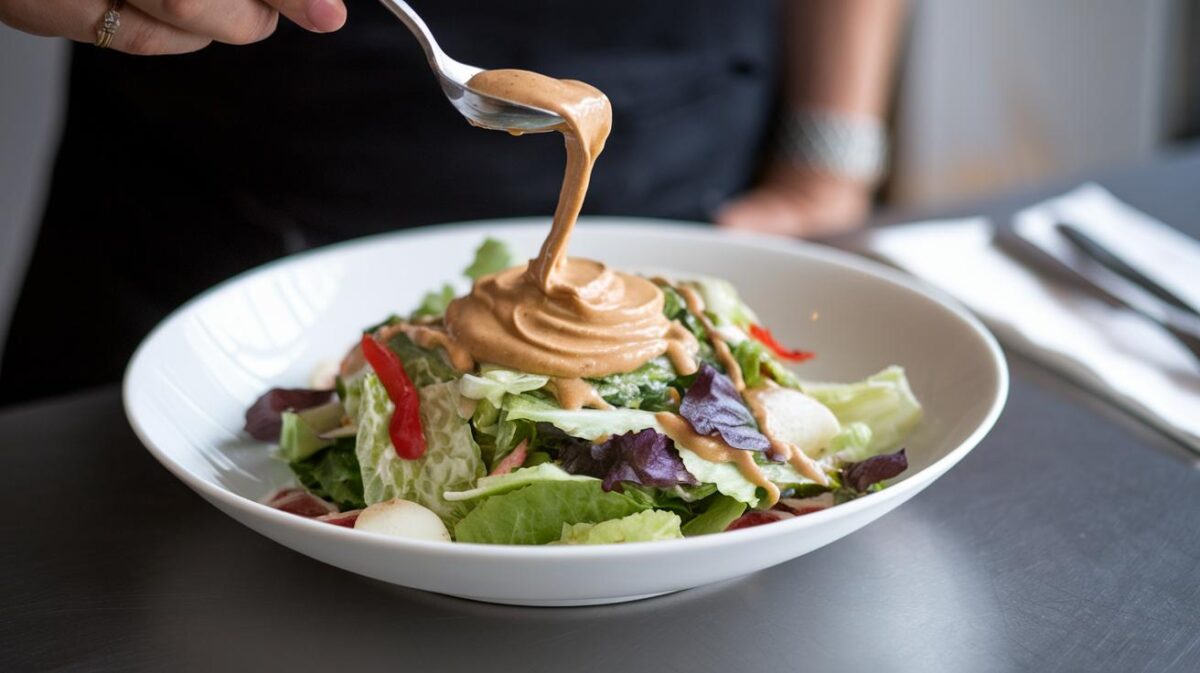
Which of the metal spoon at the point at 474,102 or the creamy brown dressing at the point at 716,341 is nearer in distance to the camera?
the metal spoon at the point at 474,102

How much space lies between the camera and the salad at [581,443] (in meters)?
1.11

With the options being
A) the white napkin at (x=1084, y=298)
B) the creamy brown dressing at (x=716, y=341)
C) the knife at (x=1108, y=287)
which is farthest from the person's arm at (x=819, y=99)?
the creamy brown dressing at (x=716, y=341)

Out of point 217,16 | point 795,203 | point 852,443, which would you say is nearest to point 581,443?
point 852,443

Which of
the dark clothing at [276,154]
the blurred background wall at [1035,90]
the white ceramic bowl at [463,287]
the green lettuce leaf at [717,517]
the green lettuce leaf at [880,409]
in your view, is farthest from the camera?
the blurred background wall at [1035,90]

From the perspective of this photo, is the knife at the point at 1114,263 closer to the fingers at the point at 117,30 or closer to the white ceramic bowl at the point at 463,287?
the white ceramic bowl at the point at 463,287

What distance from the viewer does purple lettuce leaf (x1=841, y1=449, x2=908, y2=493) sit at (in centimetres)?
124

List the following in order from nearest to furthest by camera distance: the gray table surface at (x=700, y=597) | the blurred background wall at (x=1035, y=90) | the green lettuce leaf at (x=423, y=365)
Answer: the gray table surface at (x=700, y=597)
the green lettuce leaf at (x=423, y=365)
the blurred background wall at (x=1035, y=90)

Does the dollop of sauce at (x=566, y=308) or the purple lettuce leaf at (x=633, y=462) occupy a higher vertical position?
the dollop of sauce at (x=566, y=308)

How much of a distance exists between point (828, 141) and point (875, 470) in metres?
2.00

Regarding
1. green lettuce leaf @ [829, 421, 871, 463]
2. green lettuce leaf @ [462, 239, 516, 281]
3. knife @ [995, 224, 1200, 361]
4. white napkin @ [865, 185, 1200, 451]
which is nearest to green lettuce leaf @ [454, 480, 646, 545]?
green lettuce leaf @ [829, 421, 871, 463]

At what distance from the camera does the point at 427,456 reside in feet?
→ 4.00

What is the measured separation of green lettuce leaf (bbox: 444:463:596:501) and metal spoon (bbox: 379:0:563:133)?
369 millimetres

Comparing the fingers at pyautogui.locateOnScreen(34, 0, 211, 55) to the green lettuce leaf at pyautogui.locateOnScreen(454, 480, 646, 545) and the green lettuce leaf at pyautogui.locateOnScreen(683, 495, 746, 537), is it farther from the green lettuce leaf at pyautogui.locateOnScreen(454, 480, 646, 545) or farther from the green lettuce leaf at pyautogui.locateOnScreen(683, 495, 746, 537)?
the green lettuce leaf at pyautogui.locateOnScreen(683, 495, 746, 537)

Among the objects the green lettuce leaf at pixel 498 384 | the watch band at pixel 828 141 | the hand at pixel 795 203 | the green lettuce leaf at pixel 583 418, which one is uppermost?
the green lettuce leaf at pixel 498 384
